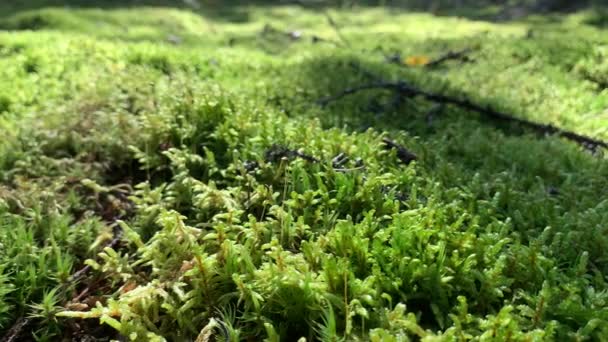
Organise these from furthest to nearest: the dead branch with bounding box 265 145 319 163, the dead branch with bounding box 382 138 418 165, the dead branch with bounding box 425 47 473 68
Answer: the dead branch with bounding box 425 47 473 68
the dead branch with bounding box 382 138 418 165
the dead branch with bounding box 265 145 319 163

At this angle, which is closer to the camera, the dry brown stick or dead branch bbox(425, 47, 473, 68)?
the dry brown stick

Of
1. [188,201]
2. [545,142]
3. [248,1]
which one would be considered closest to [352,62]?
[545,142]

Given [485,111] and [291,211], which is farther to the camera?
[485,111]

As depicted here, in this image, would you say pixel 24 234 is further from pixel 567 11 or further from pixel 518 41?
pixel 567 11

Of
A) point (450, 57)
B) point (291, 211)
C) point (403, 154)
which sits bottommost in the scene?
point (291, 211)

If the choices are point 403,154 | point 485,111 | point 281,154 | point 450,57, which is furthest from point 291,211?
point 450,57

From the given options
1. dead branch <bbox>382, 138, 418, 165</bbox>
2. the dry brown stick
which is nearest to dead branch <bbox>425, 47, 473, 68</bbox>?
the dry brown stick

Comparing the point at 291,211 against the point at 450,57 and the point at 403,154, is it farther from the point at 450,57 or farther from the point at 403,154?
the point at 450,57

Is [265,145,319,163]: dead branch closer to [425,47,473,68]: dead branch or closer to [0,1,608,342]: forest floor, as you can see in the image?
[0,1,608,342]: forest floor

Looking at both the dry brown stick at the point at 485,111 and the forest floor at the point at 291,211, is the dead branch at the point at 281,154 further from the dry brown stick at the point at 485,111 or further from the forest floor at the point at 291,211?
the dry brown stick at the point at 485,111

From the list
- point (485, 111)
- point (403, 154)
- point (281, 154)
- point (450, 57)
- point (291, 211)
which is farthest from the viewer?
point (450, 57)

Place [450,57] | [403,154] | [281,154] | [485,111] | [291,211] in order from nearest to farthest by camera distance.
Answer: [291,211] < [281,154] < [403,154] < [485,111] < [450,57]
